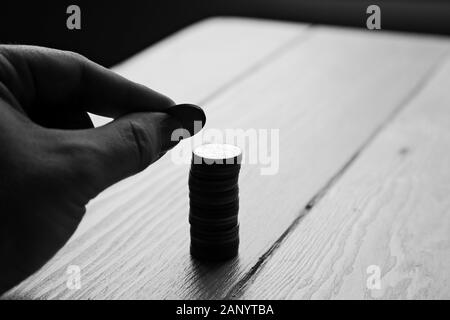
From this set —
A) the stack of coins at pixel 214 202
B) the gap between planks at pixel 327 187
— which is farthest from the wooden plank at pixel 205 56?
the stack of coins at pixel 214 202

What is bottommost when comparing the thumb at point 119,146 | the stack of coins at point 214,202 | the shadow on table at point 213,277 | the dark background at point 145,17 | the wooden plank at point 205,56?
the dark background at point 145,17

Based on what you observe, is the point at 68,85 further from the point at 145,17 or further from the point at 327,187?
the point at 145,17

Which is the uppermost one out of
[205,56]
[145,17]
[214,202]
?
[214,202]

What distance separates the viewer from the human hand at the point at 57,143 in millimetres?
679

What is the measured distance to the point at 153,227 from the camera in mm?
954

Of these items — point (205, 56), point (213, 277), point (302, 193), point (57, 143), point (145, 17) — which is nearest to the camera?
point (57, 143)

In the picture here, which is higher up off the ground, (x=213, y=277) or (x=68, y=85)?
(x=68, y=85)

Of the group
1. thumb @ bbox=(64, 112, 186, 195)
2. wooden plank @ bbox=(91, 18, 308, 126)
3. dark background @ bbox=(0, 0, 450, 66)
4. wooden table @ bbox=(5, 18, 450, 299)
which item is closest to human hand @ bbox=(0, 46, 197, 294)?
thumb @ bbox=(64, 112, 186, 195)

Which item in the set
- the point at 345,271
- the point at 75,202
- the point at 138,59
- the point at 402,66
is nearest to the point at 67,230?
the point at 75,202

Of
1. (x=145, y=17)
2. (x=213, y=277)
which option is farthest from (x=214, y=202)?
(x=145, y=17)

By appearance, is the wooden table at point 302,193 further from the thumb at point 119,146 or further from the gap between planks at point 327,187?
the thumb at point 119,146

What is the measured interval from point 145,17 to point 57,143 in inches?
96.0

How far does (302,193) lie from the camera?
3.46 ft

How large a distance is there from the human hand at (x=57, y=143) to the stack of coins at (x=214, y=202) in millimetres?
52
